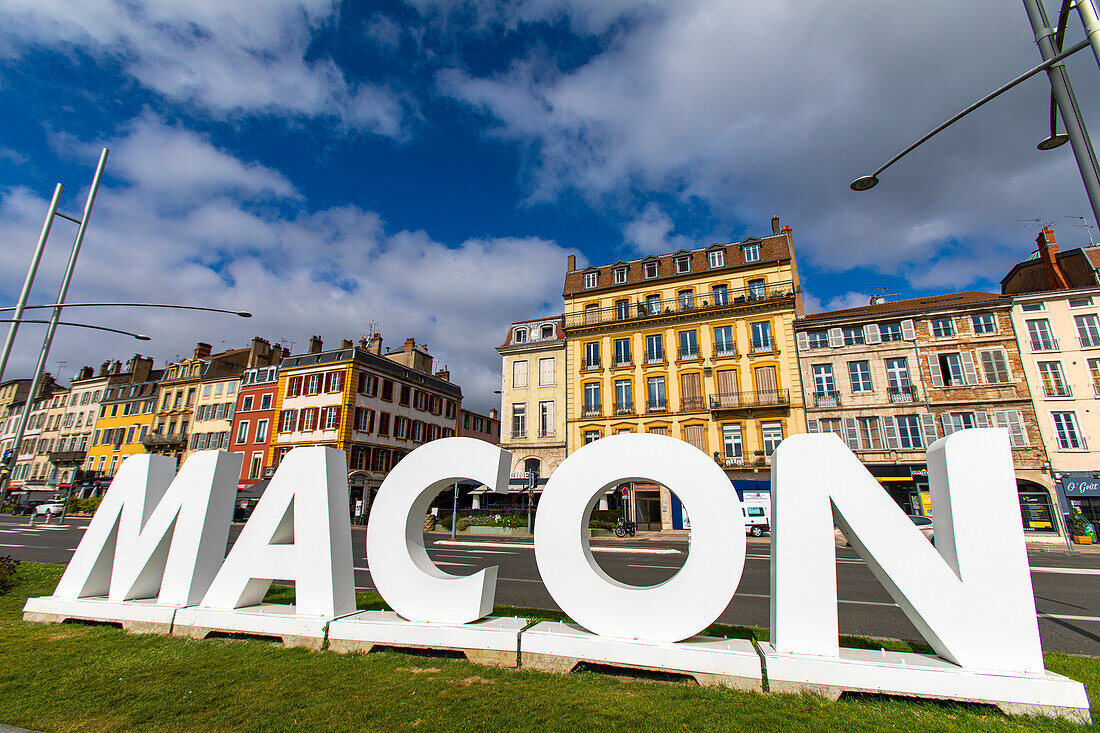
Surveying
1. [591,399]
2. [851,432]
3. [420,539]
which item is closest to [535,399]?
[591,399]

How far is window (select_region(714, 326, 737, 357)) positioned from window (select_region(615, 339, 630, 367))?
5.79m

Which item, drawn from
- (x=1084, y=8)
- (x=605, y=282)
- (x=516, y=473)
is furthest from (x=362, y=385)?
(x=1084, y=8)

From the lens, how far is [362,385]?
3684cm

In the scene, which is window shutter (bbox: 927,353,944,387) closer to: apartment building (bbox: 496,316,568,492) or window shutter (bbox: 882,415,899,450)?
window shutter (bbox: 882,415,899,450)

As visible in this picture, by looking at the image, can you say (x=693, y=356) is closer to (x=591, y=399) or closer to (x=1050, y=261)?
(x=591, y=399)

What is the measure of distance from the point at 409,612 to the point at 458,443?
6.98 ft

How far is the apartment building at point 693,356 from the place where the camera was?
29.7m

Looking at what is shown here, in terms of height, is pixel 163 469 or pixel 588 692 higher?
pixel 163 469

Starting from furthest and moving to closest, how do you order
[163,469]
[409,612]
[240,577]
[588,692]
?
[163,469]
[240,577]
[409,612]
[588,692]

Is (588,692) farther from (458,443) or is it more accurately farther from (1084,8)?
(1084,8)

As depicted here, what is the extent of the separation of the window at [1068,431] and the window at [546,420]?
28.0 meters

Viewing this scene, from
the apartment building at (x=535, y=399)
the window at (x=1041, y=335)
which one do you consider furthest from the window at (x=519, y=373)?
the window at (x=1041, y=335)

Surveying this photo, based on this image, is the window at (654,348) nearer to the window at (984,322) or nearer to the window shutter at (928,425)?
the window shutter at (928,425)

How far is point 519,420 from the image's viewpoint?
35.9 meters
